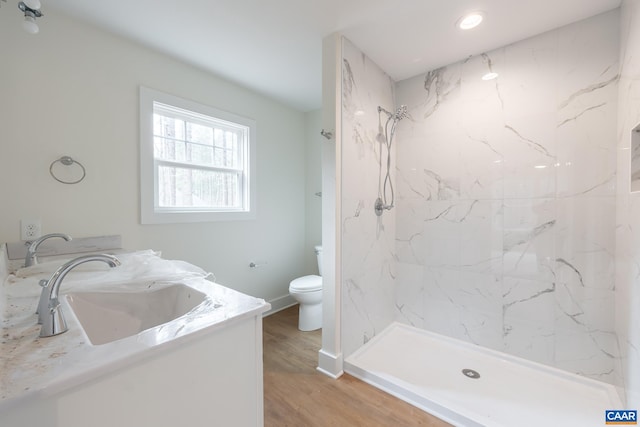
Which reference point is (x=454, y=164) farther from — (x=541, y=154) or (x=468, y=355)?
(x=468, y=355)

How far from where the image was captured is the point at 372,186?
6.99 ft

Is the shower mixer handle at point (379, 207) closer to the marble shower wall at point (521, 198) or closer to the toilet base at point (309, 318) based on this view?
the marble shower wall at point (521, 198)

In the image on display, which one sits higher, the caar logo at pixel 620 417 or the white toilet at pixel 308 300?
the white toilet at pixel 308 300

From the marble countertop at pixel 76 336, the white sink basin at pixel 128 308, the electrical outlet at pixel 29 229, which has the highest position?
the electrical outlet at pixel 29 229

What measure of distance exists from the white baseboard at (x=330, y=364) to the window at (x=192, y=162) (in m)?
1.49

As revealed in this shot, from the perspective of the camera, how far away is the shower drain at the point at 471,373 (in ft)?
5.69

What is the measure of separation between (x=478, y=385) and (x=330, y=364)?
0.97 metres

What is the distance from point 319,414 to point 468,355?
1.27 meters

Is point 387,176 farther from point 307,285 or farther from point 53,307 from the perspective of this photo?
point 53,307

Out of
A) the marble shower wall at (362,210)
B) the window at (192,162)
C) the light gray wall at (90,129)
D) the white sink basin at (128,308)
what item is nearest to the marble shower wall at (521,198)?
the marble shower wall at (362,210)

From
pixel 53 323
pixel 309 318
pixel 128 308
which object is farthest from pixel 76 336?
pixel 309 318

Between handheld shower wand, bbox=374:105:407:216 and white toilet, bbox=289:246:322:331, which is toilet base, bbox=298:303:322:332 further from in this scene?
handheld shower wand, bbox=374:105:407:216

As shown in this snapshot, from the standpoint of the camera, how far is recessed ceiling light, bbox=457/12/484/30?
1554mm

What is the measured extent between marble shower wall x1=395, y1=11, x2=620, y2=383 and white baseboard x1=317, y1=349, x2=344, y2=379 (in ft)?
2.97
